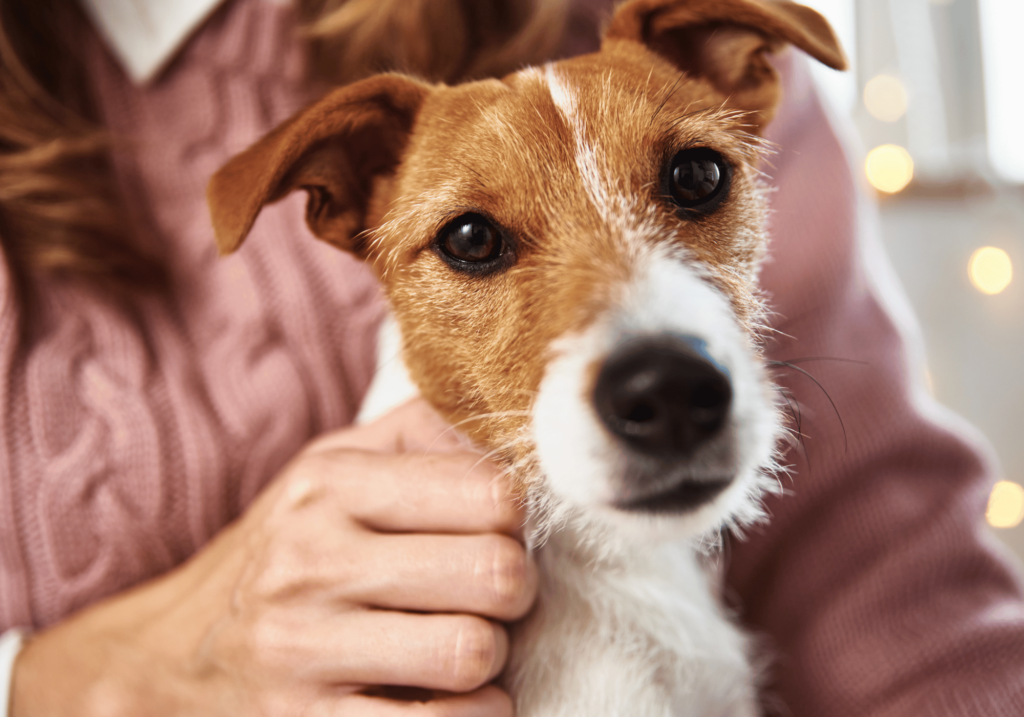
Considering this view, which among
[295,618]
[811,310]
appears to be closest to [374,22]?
[811,310]

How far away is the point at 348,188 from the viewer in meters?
1.30

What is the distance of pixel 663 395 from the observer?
0.81 meters

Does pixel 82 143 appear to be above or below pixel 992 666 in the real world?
above

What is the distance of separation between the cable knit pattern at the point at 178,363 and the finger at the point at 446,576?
0.63m

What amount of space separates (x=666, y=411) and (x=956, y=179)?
3.43 m

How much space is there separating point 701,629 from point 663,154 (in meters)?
0.86

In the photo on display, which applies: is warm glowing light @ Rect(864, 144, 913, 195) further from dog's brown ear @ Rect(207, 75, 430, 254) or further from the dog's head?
dog's brown ear @ Rect(207, 75, 430, 254)

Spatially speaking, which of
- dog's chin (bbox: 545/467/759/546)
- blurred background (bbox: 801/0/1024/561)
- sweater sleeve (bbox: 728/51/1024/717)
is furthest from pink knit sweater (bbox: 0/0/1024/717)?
blurred background (bbox: 801/0/1024/561)

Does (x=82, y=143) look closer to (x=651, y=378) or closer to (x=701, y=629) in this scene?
(x=651, y=378)

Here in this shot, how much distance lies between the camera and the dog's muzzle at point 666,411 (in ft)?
2.65

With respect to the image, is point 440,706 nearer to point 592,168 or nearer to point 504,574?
point 504,574

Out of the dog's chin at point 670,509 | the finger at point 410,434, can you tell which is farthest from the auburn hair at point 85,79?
the dog's chin at point 670,509

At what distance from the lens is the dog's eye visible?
109cm

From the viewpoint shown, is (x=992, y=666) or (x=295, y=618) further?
(x=992, y=666)
